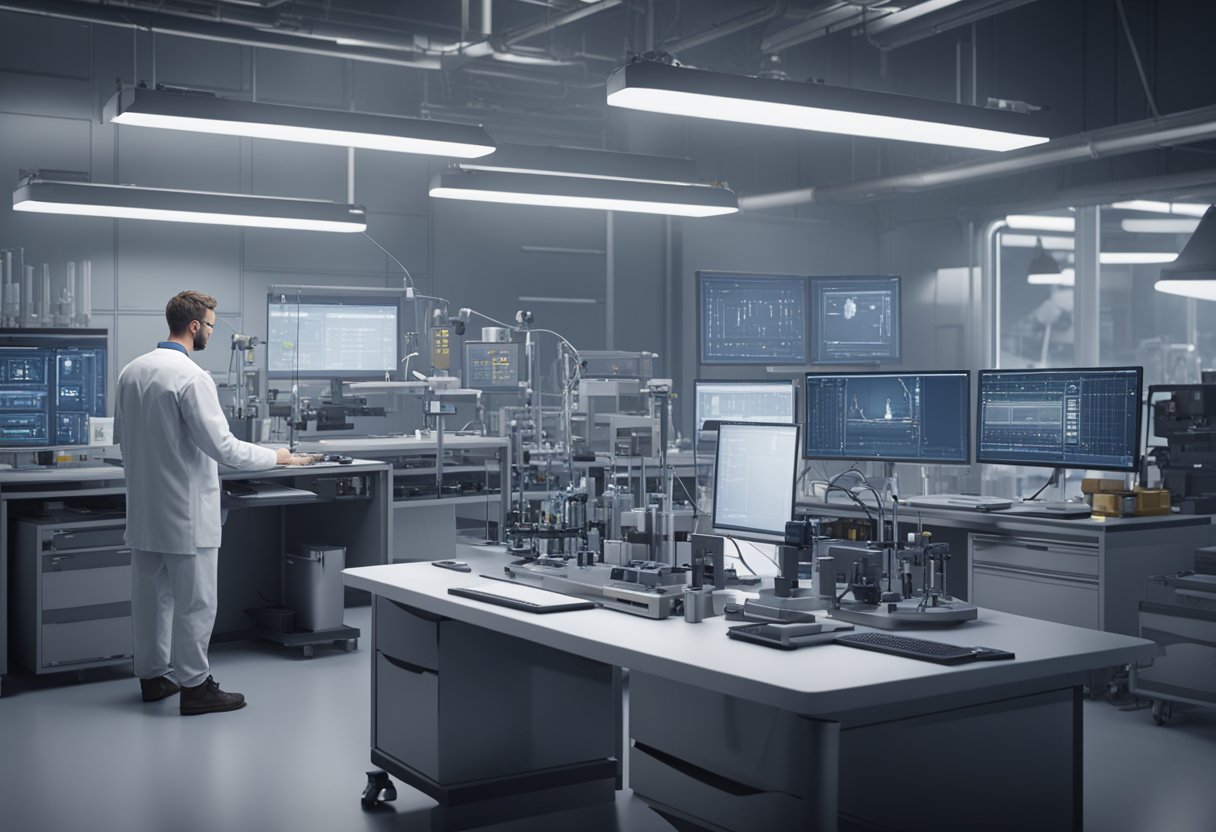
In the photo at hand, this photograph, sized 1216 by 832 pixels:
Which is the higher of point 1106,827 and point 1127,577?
point 1127,577

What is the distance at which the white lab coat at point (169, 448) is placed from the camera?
13.4 ft

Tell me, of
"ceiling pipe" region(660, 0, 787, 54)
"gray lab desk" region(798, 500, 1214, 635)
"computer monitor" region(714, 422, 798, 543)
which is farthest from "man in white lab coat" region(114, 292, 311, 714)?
"ceiling pipe" region(660, 0, 787, 54)

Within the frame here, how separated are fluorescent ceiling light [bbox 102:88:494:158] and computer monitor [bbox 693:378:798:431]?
8.17ft

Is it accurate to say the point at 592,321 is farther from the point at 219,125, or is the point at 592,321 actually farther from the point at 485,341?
the point at 219,125

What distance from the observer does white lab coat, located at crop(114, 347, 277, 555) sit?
408 centimetres

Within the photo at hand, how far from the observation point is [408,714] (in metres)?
3.21

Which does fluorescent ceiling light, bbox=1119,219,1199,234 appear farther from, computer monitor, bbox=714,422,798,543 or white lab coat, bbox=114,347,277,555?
white lab coat, bbox=114,347,277,555

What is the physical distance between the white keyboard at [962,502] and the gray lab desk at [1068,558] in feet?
0.11

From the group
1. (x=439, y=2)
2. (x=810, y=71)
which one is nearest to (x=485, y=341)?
(x=439, y=2)

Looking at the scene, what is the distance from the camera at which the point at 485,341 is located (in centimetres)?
623

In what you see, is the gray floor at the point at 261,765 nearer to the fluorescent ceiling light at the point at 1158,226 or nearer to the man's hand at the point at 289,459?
the man's hand at the point at 289,459

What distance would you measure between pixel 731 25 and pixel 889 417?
3155mm

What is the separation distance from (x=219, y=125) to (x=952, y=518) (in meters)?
2.94

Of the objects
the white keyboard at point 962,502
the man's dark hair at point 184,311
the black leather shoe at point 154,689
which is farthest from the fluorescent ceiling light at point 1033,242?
the black leather shoe at point 154,689
